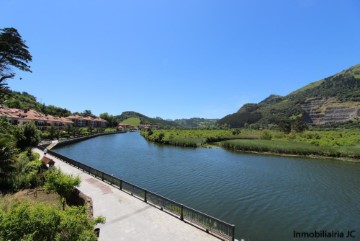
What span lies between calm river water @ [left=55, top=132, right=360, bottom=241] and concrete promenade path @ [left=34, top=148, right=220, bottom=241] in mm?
4685

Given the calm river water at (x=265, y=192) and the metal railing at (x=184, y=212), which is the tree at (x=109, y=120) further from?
the metal railing at (x=184, y=212)

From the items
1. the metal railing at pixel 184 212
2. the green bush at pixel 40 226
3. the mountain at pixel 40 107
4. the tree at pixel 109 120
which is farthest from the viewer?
the tree at pixel 109 120

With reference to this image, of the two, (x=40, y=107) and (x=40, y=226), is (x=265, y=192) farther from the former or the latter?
(x=40, y=107)

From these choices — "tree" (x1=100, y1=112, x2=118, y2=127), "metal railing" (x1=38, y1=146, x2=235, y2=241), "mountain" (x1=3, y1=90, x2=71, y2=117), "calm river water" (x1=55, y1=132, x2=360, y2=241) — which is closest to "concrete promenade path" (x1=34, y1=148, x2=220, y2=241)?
"metal railing" (x1=38, y1=146, x2=235, y2=241)

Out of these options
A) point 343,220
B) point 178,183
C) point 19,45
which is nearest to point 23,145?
point 19,45

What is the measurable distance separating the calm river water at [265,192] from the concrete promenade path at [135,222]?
4685mm

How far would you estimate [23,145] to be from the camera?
152ft

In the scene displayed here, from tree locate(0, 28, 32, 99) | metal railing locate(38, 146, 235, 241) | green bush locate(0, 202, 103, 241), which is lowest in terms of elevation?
metal railing locate(38, 146, 235, 241)

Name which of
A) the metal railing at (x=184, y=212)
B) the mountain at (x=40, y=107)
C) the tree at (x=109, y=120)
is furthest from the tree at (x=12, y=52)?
the tree at (x=109, y=120)

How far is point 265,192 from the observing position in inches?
1004

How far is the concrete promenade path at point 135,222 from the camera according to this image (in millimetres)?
13070

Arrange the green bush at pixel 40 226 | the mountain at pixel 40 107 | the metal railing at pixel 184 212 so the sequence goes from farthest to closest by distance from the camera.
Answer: the mountain at pixel 40 107, the metal railing at pixel 184 212, the green bush at pixel 40 226

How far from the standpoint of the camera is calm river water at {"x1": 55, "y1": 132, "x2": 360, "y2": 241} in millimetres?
18016

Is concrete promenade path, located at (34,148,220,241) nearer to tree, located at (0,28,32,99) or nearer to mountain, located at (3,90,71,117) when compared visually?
tree, located at (0,28,32,99)
